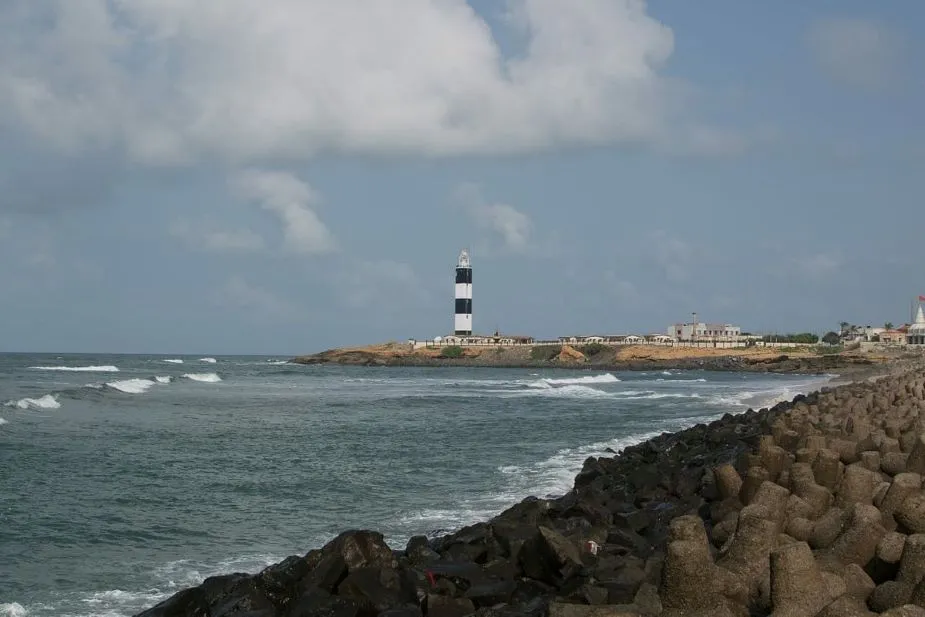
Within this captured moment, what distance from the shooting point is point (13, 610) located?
7.94 metres

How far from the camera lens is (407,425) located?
1013 inches

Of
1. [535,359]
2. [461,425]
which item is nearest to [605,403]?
[461,425]

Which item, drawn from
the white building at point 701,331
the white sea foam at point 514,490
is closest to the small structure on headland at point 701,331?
the white building at point 701,331

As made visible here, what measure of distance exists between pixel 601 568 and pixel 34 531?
7.29m

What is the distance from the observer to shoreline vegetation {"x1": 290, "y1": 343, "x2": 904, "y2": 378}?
81375 millimetres

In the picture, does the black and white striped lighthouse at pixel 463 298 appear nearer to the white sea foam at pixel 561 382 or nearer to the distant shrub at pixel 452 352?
the distant shrub at pixel 452 352

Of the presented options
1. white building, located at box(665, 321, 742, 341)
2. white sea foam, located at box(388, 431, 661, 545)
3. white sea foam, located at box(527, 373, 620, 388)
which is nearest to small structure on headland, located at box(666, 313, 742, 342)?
white building, located at box(665, 321, 742, 341)

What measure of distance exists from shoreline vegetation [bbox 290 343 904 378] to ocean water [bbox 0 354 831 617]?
50.7 metres

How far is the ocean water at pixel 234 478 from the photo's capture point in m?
9.62

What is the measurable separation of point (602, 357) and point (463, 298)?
1520cm

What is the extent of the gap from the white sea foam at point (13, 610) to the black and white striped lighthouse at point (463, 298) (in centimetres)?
9006

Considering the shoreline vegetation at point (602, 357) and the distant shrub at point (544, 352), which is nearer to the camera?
the shoreline vegetation at point (602, 357)

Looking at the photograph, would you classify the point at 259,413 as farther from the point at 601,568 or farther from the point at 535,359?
the point at 535,359

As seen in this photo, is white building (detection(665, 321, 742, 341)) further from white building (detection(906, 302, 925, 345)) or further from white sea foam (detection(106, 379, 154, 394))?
white sea foam (detection(106, 379, 154, 394))
